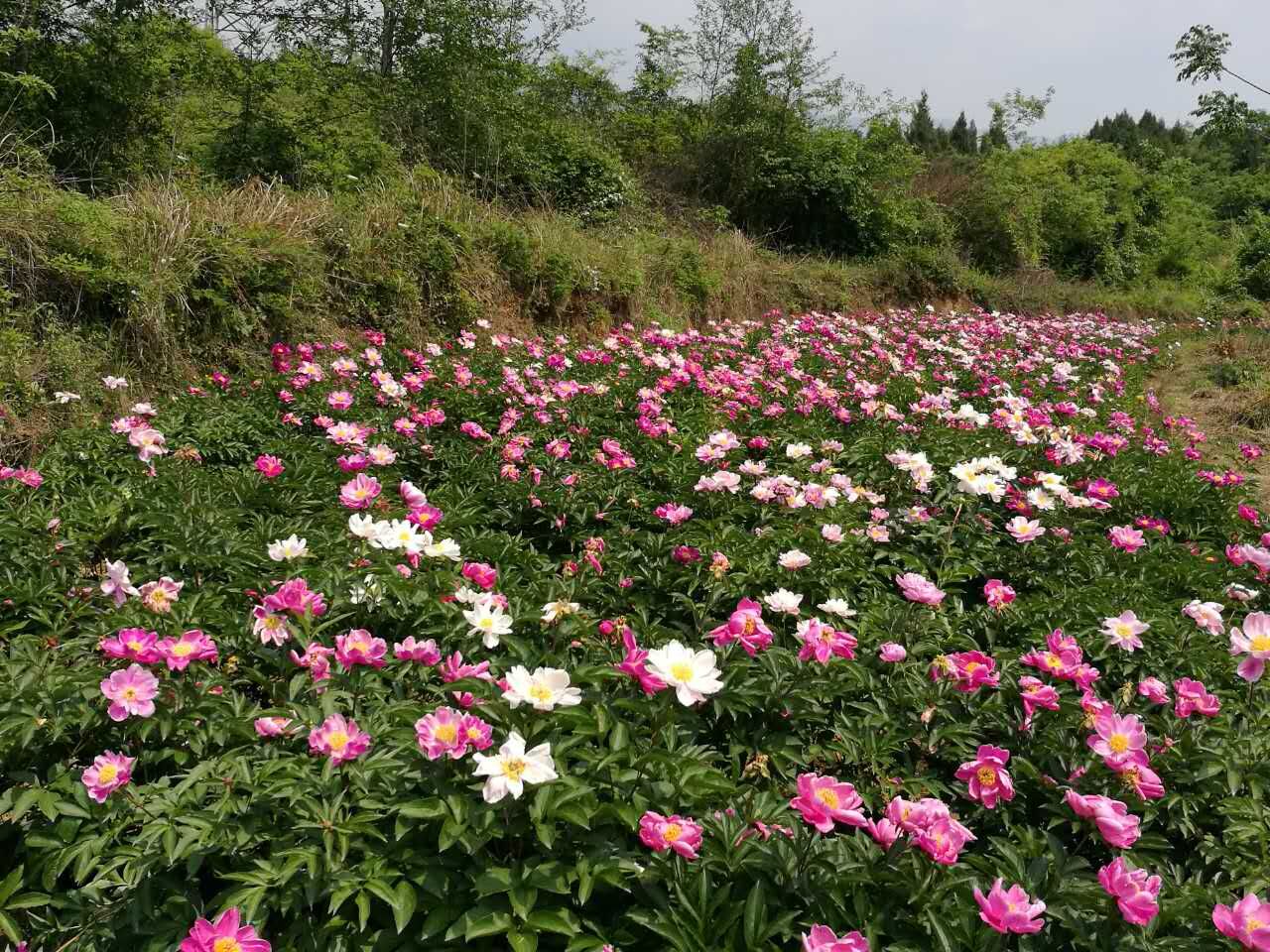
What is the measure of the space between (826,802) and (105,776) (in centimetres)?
136

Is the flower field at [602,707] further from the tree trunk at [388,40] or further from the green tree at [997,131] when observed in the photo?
the green tree at [997,131]

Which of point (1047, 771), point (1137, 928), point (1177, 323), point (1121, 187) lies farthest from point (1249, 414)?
point (1121, 187)

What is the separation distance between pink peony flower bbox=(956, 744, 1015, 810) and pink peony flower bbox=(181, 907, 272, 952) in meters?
1.30

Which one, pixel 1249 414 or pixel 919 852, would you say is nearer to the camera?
pixel 919 852

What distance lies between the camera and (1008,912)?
114 cm

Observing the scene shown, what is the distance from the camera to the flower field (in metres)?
1.24

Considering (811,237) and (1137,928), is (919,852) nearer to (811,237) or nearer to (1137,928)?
(1137,928)

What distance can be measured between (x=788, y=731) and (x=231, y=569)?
1766mm

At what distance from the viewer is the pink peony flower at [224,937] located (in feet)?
3.57

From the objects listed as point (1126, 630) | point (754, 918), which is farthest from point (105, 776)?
point (1126, 630)

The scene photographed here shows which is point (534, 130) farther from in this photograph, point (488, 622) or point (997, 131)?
point (997, 131)

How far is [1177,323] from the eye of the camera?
1612 centimetres

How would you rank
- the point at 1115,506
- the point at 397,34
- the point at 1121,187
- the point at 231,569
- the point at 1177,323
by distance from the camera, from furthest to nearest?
the point at 1121,187
the point at 1177,323
the point at 397,34
the point at 1115,506
the point at 231,569

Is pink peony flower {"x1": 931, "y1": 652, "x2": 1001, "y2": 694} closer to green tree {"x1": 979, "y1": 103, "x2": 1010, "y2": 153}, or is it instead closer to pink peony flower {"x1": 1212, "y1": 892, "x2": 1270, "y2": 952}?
pink peony flower {"x1": 1212, "y1": 892, "x2": 1270, "y2": 952}
